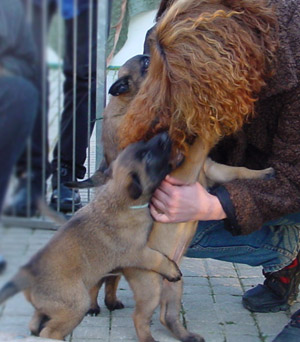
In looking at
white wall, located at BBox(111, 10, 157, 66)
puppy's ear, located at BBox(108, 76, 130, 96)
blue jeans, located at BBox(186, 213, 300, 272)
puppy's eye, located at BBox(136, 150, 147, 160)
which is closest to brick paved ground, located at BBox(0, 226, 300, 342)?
blue jeans, located at BBox(186, 213, 300, 272)

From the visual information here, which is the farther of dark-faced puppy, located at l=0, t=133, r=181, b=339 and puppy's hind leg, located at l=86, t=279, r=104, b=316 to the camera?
puppy's hind leg, located at l=86, t=279, r=104, b=316

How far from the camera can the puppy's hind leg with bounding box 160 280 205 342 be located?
308 cm

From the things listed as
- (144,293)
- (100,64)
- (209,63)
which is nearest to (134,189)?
(144,293)

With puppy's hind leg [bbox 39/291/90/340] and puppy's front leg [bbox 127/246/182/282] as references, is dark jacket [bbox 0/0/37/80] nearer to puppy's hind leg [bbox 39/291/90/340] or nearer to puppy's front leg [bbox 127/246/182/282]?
puppy's hind leg [bbox 39/291/90/340]

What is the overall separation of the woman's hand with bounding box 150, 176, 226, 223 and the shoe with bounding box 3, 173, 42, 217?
46.6 inches

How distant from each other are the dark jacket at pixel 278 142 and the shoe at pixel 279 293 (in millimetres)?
Result: 601

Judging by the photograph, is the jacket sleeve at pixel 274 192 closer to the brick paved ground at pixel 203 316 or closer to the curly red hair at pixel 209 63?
the curly red hair at pixel 209 63

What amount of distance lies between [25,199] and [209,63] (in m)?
0.99

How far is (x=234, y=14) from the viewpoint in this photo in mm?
2441

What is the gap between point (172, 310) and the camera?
3.10 meters

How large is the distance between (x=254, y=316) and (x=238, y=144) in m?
0.93

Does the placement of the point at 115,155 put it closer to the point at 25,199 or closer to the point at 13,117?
the point at 25,199

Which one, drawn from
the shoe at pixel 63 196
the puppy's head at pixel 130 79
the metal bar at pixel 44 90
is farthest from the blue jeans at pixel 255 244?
the metal bar at pixel 44 90

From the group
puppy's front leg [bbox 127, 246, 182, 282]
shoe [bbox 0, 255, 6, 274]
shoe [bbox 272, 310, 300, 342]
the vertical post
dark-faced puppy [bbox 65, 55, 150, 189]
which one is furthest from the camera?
dark-faced puppy [bbox 65, 55, 150, 189]
